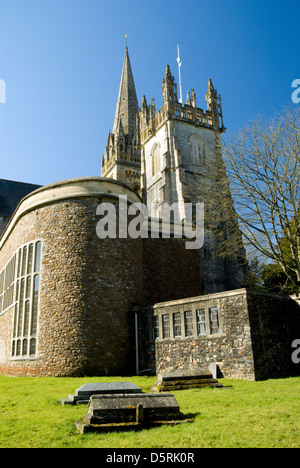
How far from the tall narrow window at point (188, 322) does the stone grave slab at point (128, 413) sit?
768cm

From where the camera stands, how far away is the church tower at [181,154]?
38.6 metres

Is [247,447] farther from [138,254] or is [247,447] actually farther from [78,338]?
[138,254]

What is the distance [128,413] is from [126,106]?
66.4m

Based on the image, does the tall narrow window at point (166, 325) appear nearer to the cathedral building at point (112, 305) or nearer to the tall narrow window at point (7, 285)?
the cathedral building at point (112, 305)

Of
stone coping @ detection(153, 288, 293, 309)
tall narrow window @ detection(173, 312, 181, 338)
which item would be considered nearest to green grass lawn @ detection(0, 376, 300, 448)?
stone coping @ detection(153, 288, 293, 309)

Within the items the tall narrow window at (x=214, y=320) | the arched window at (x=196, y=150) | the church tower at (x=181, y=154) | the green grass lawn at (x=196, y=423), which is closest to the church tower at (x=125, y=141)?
the church tower at (x=181, y=154)

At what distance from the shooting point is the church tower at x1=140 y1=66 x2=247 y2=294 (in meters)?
38.6

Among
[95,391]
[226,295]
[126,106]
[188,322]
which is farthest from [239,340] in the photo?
[126,106]

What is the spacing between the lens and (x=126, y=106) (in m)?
67.8

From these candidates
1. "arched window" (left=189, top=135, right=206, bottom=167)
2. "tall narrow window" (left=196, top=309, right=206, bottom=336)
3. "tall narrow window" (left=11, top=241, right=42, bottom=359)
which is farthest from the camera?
"arched window" (left=189, top=135, right=206, bottom=167)

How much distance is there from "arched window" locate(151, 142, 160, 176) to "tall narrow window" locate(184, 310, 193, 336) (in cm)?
3594

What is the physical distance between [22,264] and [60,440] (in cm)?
1399

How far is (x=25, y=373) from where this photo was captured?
16.5 meters

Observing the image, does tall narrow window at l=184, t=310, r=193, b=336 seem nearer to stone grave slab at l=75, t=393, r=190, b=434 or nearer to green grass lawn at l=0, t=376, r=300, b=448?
green grass lawn at l=0, t=376, r=300, b=448
